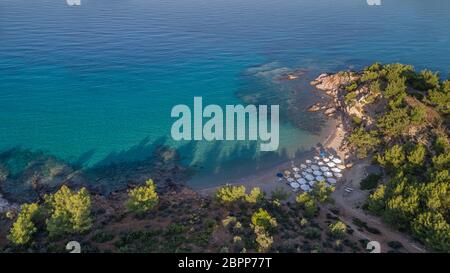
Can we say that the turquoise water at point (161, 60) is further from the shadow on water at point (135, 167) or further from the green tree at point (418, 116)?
the green tree at point (418, 116)

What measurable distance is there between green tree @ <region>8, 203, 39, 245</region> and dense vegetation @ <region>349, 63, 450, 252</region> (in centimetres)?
3830

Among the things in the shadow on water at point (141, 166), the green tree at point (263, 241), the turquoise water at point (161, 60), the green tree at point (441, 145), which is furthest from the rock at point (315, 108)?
the green tree at point (263, 241)

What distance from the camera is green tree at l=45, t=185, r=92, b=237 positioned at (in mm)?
34156

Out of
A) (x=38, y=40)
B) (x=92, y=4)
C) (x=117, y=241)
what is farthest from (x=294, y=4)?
(x=117, y=241)

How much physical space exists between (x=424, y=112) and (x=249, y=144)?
28.6 meters

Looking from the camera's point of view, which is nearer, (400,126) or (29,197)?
(29,197)

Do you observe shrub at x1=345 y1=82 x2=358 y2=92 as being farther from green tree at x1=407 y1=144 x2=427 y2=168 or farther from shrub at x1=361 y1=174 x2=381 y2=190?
green tree at x1=407 y1=144 x2=427 y2=168

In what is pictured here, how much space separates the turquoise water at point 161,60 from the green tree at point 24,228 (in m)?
17.6

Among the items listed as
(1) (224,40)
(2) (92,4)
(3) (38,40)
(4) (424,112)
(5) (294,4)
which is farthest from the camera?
(5) (294,4)

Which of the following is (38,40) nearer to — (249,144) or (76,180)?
(76,180)

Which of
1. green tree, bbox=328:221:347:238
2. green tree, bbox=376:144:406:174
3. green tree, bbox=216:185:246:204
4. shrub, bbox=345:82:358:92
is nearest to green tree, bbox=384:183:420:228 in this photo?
green tree, bbox=328:221:347:238

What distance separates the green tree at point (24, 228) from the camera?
32.9 m

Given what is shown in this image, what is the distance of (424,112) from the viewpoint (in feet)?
176
